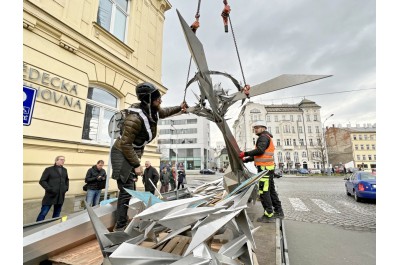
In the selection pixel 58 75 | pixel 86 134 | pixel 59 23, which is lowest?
pixel 86 134

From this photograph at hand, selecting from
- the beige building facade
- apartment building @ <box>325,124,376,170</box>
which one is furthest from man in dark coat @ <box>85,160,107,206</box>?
apartment building @ <box>325,124,376,170</box>

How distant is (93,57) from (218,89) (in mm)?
4799

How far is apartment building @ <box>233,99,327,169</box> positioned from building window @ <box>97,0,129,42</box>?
41.2 meters

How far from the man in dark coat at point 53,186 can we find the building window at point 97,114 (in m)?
1.59

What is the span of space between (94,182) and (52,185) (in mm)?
1079

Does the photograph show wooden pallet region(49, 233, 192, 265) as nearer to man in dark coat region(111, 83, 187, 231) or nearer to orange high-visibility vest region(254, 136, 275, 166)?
man in dark coat region(111, 83, 187, 231)

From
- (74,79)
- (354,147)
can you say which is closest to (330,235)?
(74,79)

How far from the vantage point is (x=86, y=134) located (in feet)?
19.4

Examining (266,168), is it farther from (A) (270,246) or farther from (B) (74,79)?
(B) (74,79)

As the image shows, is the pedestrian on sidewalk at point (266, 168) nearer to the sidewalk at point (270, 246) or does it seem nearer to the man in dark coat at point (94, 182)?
the sidewalk at point (270, 246)

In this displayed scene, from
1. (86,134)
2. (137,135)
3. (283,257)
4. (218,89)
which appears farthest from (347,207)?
(86,134)

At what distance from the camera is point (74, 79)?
5.41 metres

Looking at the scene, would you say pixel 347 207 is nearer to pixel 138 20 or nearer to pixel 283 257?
pixel 283 257

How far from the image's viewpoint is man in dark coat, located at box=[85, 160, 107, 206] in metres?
5.19
